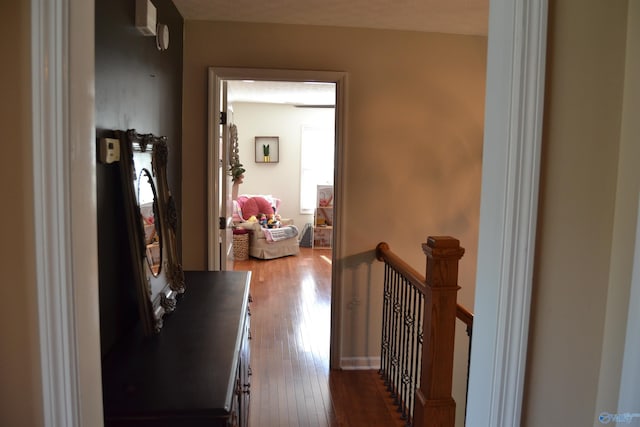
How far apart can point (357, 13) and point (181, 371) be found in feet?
7.59

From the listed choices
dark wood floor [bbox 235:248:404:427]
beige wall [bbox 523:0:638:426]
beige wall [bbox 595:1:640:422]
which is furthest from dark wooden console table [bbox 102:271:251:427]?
dark wood floor [bbox 235:248:404:427]

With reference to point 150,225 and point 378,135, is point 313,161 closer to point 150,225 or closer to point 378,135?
point 378,135

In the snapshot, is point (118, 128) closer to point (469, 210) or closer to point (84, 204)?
point (84, 204)

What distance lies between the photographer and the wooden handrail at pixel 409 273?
213 cm

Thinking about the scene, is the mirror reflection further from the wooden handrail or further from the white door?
the wooden handrail

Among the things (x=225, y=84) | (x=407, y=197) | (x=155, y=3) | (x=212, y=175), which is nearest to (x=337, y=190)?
(x=407, y=197)

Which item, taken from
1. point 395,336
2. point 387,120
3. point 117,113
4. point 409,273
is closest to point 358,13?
point 387,120

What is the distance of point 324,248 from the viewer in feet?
27.7

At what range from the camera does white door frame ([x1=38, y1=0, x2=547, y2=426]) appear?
87 centimetres

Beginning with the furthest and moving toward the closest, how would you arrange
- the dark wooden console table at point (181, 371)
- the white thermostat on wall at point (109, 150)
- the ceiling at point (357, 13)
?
1. the ceiling at point (357, 13)
2. the white thermostat on wall at point (109, 150)
3. the dark wooden console table at point (181, 371)

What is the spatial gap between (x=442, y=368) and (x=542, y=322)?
128cm

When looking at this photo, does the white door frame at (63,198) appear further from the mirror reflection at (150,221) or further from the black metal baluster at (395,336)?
the black metal baluster at (395,336)

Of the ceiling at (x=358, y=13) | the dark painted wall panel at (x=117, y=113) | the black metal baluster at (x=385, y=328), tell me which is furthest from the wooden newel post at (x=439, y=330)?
the ceiling at (x=358, y=13)

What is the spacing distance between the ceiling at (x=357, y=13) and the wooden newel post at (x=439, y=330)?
58.1 inches
